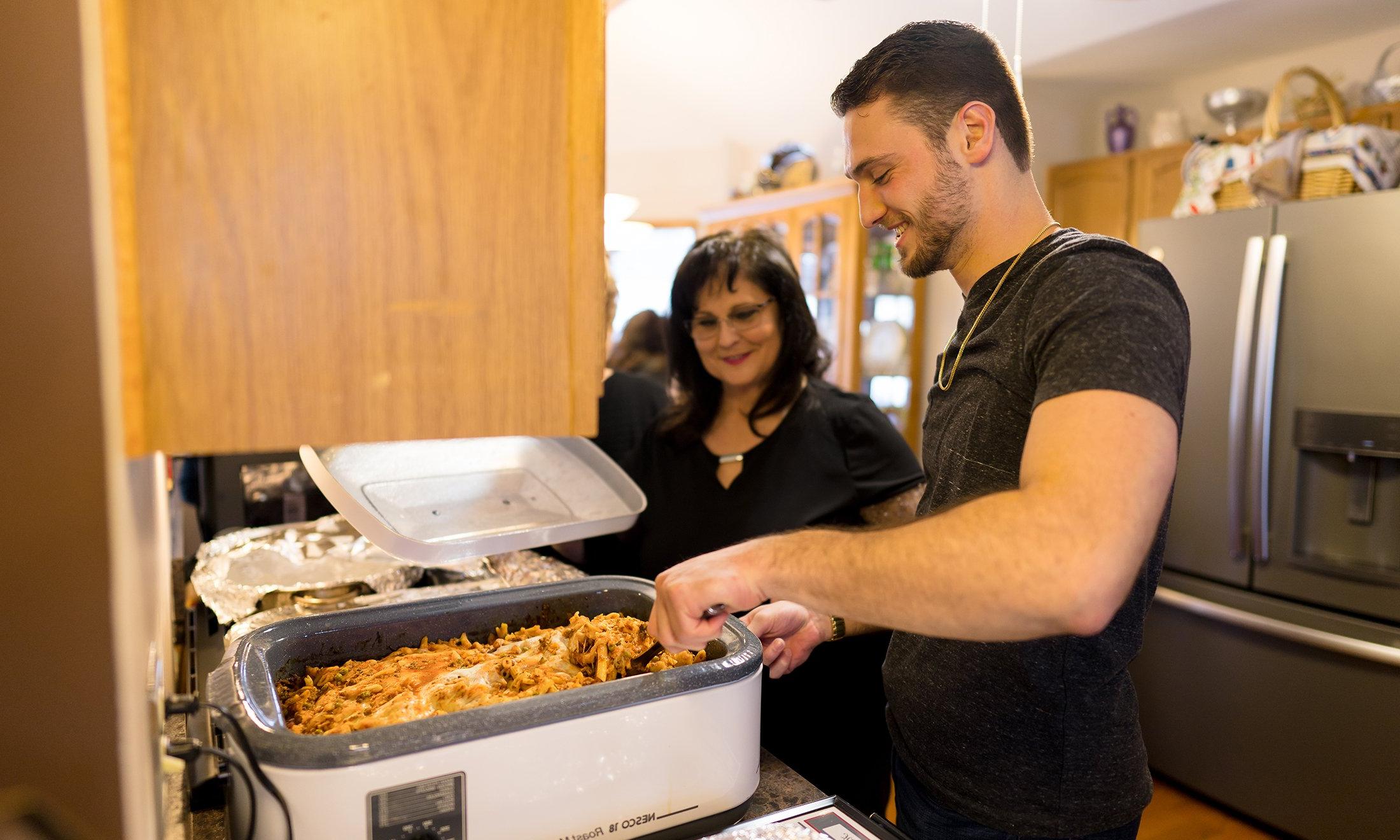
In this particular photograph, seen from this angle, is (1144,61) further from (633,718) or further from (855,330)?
(633,718)

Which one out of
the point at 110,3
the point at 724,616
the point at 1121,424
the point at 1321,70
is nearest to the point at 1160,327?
the point at 1121,424

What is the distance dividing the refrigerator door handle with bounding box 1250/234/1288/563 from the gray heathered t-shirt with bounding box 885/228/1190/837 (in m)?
1.76

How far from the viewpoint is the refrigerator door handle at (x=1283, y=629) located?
2.26 m

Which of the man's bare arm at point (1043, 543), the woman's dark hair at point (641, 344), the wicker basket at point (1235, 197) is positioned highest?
the wicker basket at point (1235, 197)

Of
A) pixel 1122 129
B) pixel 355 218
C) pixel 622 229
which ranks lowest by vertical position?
pixel 355 218

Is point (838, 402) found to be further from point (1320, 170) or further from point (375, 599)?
point (1320, 170)

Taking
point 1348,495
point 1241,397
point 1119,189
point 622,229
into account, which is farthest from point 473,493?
point 622,229

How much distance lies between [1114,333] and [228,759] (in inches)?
34.2

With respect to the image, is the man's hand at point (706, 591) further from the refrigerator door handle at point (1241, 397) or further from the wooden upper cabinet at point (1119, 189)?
the wooden upper cabinet at point (1119, 189)

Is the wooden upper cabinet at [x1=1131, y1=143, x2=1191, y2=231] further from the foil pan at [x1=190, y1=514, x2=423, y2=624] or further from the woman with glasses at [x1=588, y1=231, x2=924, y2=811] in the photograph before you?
the foil pan at [x1=190, y1=514, x2=423, y2=624]

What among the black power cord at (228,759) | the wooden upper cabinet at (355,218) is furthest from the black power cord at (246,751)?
the wooden upper cabinet at (355,218)

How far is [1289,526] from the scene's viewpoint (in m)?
2.48

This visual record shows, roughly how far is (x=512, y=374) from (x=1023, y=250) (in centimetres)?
71

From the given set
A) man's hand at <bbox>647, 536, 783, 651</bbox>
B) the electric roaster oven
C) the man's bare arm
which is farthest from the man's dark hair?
the electric roaster oven
